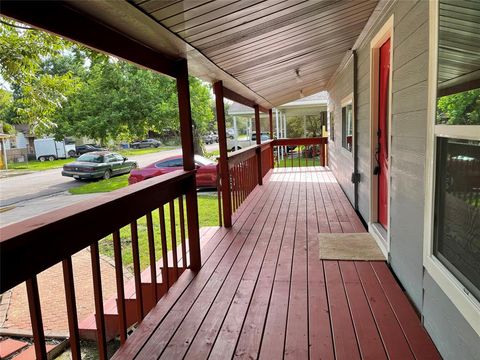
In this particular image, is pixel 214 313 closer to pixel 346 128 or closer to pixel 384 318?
pixel 384 318

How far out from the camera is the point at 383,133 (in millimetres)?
3393

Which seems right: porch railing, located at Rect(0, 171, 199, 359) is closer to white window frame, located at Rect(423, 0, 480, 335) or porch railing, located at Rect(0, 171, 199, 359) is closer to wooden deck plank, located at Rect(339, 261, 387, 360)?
wooden deck plank, located at Rect(339, 261, 387, 360)

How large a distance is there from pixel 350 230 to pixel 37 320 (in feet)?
10.9

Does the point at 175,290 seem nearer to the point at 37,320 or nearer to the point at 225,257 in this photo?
the point at 225,257

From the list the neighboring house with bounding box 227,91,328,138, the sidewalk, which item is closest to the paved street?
the sidewalk

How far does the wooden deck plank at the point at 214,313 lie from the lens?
6.32 ft

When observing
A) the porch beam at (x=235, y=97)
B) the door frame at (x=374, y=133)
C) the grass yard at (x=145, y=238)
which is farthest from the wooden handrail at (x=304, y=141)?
the door frame at (x=374, y=133)

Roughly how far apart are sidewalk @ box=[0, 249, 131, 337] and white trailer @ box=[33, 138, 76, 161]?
1323 cm

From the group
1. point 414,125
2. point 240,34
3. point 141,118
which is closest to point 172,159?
point 141,118

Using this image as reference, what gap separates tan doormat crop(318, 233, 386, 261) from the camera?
313 centimetres

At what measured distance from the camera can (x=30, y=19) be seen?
134cm

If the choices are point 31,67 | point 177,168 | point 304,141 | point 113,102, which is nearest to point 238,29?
point 31,67

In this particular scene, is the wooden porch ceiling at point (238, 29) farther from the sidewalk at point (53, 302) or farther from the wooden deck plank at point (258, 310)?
the sidewalk at point (53, 302)

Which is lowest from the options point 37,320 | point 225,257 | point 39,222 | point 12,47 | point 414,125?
point 225,257
